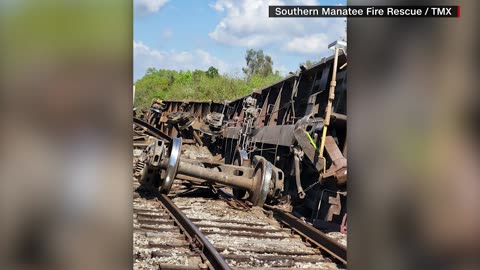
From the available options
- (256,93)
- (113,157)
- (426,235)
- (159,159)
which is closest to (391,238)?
Result: (426,235)

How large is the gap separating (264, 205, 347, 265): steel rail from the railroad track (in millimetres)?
51

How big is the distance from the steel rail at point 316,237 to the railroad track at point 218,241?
5cm

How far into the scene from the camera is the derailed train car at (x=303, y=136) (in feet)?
20.6

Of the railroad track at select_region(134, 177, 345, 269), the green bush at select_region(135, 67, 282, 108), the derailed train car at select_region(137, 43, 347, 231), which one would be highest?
the green bush at select_region(135, 67, 282, 108)

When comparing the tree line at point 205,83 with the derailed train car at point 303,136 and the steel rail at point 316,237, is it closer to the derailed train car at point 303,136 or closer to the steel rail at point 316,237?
the derailed train car at point 303,136

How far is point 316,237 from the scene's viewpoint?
527 centimetres

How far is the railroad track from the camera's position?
4324 mm

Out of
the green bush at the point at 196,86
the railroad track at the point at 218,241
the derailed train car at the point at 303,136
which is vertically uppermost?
the green bush at the point at 196,86

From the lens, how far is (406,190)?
1068 millimetres

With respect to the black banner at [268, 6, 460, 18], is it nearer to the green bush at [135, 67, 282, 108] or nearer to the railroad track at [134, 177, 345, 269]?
the railroad track at [134, 177, 345, 269]

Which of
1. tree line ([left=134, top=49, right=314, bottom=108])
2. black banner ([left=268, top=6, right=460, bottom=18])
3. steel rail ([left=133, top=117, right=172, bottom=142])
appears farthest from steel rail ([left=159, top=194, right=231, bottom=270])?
tree line ([left=134, top=49, right=314, bottom=108])

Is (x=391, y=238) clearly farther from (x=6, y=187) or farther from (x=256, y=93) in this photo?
(x=256, y=93)

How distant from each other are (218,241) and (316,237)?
109 centimetres

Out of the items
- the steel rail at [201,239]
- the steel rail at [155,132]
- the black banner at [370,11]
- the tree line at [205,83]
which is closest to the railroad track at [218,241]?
the steel rail at [201,239]
